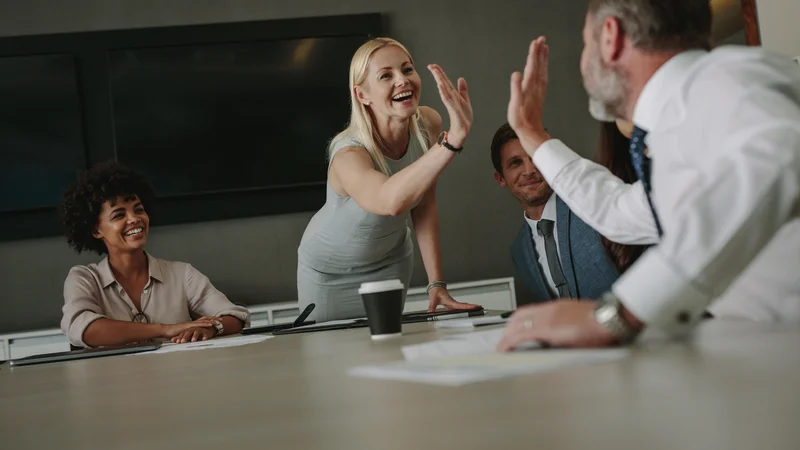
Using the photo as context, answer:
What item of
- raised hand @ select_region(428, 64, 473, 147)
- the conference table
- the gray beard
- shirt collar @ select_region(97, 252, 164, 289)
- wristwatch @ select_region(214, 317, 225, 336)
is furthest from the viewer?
shirt collar @ select_region(97, 252, 164, 289)

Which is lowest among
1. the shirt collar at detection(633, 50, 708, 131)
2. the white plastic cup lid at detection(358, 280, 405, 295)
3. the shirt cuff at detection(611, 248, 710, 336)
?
the white plastic cup lid at detection(358, 280, 405, 295)

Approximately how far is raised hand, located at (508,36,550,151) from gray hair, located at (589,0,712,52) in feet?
1.06

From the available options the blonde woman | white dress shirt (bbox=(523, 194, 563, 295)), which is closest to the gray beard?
the blonde woman

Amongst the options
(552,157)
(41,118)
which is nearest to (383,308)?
(552,157)

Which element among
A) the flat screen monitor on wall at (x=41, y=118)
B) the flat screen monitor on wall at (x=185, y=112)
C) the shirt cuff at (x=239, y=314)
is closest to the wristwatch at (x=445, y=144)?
the shirt cuff at (x=239, y=314)

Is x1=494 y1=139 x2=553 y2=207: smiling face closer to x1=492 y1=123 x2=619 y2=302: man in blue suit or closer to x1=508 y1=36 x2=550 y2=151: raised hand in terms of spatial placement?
x1=492 y1=123 x2=619 y2=302: man in blue suit

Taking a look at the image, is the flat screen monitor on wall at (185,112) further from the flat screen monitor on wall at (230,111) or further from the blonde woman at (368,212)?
the blonde woman at (368,212)

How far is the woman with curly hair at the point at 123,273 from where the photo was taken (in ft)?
8.37

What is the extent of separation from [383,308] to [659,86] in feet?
1.77

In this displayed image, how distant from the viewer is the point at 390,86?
7.57 ft

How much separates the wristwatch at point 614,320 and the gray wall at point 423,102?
3735 mm

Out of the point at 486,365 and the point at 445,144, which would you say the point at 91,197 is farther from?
the point at 486,365

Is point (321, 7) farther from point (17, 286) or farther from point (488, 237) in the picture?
point (17, 286)

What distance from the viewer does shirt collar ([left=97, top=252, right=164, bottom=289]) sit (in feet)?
8.59
